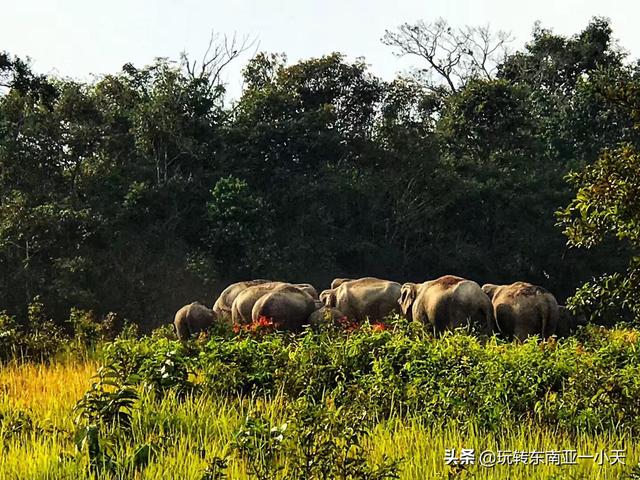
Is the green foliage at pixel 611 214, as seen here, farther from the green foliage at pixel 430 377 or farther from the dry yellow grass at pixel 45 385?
the dry yellow grass at pixel 45 385

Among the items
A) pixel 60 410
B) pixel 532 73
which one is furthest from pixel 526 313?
pixel 532 73

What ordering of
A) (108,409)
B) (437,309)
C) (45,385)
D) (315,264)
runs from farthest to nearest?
1. (315,264)
2. (437,309)
3. (45,385)
4. (108,409)

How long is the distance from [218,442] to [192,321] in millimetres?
8455

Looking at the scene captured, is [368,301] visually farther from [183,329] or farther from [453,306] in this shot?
[183,329]

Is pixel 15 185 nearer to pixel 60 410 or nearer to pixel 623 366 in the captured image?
pixel 60 410

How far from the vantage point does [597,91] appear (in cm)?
561

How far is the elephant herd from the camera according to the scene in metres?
13.8

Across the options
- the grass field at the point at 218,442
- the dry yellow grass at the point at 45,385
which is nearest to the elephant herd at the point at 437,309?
the dry yellow grass at the point at 45,385

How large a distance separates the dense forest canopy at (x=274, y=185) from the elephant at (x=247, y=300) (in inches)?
214

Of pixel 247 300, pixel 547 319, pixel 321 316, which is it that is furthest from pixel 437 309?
pixel 247 300

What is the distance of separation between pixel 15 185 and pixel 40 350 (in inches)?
413

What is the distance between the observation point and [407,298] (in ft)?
49.3

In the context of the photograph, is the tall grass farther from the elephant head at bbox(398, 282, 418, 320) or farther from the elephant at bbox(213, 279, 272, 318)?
the elephant at bbox(213, 279, 272, 318)

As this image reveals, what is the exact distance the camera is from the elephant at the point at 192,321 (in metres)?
14.8
